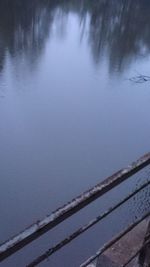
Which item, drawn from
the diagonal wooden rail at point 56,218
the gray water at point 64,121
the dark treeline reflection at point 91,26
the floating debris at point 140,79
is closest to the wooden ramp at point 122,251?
the diagonal wooden rail at point 56,218

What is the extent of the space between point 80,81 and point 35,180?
4.89m

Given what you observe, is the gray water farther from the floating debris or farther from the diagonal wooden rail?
the diagonal wooden rail

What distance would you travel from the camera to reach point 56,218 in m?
0.82

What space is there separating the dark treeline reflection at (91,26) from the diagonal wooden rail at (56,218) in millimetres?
10473

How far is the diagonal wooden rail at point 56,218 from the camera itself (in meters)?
0.72

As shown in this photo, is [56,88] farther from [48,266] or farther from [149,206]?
[48,266]

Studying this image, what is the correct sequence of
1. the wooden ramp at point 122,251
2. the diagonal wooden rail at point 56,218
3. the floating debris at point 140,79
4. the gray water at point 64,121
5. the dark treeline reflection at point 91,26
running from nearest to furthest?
the diagonal wooden rail at point 56,218
the wooden ramp at point 122,251
the gray water at point 64,121
the floating debris at point 140,79
the dark treeline reflection at point 91,26

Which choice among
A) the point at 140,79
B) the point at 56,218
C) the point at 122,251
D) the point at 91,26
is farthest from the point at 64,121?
the point at 91,26

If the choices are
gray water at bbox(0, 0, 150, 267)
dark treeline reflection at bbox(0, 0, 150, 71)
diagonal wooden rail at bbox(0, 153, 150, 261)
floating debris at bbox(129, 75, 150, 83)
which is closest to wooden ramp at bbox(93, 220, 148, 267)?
diagonal wooden rail at bbox(0, 153, 150, 261)

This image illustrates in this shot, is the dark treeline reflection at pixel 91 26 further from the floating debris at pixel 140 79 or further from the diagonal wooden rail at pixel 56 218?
the diagonal wooden rail at pixel 56 218

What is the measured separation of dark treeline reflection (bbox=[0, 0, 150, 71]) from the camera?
13.8 m

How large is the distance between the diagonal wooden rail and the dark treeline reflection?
10.5m

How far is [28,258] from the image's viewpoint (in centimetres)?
518

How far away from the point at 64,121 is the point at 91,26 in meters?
11.0
